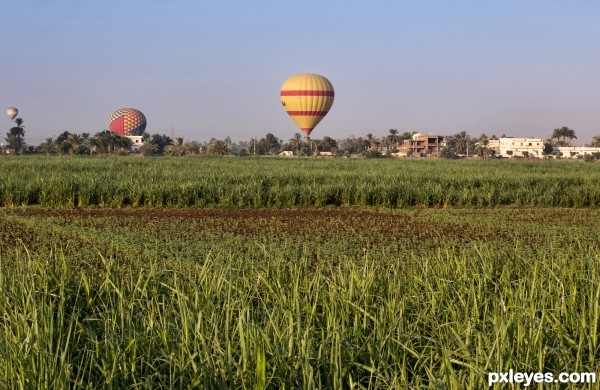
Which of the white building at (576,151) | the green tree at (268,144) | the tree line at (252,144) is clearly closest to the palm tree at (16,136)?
the tree line at (252,144)

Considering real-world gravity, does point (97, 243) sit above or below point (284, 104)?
below

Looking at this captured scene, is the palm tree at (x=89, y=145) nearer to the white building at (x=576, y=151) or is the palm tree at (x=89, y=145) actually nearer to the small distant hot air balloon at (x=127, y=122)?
the small distant hot air balloon at (x=127, y=122)

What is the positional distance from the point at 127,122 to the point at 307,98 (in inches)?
2455

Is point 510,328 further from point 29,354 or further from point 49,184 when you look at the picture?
point 49,184

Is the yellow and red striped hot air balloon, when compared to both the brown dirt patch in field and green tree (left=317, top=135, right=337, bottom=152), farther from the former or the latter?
green tree (left=317, top=135, right=337, bottom=152)

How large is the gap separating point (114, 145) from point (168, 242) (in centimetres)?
8525

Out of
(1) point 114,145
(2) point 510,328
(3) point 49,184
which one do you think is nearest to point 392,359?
(2) point 510,328

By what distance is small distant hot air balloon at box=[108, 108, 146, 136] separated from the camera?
118m

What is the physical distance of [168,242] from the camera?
13523 mm

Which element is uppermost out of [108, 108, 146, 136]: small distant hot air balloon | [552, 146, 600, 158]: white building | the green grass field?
[108, 108, 146, 136]: small distant hot air balloon

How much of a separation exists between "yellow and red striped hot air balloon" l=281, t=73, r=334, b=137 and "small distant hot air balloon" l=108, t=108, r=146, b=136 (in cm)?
5967

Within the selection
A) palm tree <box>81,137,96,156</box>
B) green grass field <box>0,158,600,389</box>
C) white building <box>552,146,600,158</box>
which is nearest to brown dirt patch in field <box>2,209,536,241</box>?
green grass field <box>0,158,600,389</box>

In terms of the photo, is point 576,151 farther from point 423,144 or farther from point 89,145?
point 89,145

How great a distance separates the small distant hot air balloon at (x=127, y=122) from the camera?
118 m
